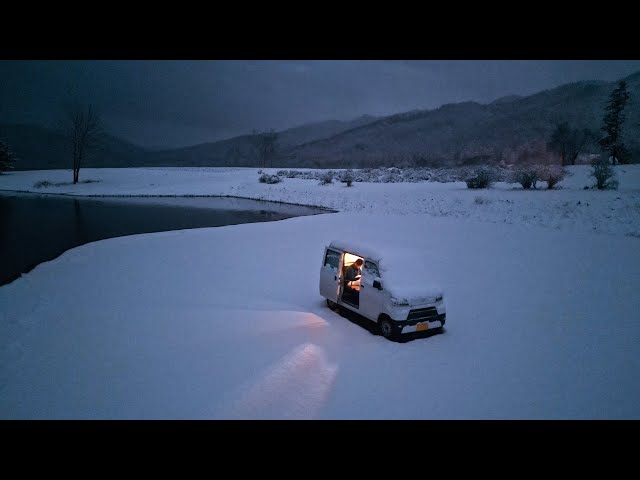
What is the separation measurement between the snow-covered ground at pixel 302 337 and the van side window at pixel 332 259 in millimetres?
1472

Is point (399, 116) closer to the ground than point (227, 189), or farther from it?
farther from it

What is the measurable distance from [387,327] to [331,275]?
262cm

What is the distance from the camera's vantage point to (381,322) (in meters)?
9.78

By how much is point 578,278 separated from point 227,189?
4747 cm

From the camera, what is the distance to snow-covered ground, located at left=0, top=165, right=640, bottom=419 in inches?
275

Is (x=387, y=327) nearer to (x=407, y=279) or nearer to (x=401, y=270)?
(x=407, y=279)

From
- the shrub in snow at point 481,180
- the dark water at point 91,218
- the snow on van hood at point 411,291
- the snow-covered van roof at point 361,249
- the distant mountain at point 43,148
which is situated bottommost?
the dark water at point 91,218

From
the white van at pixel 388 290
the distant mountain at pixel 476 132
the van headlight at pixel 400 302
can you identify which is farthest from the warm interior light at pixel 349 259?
the distant mountain at pixel 476 132

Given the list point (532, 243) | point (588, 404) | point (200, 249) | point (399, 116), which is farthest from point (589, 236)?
point (399, 116)

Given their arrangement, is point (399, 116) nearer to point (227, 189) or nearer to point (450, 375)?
point (227, 189)

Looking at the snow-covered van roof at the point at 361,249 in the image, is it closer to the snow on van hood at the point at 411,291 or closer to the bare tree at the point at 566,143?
the snow on van hood at the point at 411,291

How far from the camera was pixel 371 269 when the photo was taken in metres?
10.3

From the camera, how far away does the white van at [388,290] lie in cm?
A: 933

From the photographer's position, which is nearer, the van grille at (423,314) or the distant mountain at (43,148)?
the van grille at (423,314)
